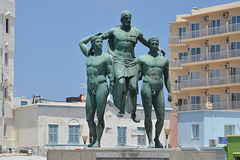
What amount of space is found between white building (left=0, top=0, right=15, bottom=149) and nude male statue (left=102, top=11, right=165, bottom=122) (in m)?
48.0

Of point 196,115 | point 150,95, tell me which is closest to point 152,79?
point 150,95

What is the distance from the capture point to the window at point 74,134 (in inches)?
2606

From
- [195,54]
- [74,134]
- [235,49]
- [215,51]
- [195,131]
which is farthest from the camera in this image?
[195,54]

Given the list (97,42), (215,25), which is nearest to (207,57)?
(215,25)

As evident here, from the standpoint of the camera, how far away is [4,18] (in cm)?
6712

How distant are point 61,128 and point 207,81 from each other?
2002 centimetres

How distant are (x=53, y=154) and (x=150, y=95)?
144 inches

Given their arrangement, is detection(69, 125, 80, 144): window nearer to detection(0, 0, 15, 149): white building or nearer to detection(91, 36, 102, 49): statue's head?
detection(0, 0, 15, 149): white building

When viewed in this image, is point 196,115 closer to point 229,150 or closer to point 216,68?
point 229,150

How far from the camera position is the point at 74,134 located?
218 feet

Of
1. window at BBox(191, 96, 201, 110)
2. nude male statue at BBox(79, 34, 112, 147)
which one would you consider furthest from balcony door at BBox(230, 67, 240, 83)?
nude male statue at BBox(79, 34, 112, 147)

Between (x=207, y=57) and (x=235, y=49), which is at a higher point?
(x=235, y=49)

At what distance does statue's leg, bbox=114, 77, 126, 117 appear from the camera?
19203 mm

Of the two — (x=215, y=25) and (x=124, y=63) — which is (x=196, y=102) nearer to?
(x=215, y=25)
